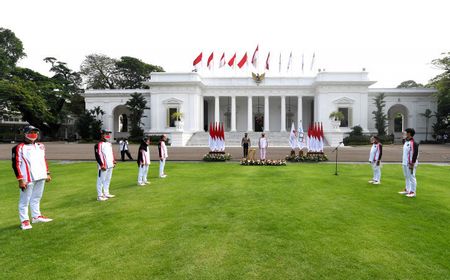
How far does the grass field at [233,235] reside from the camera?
3877 mm

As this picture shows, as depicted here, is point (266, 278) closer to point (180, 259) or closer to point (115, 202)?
point (180, 259)

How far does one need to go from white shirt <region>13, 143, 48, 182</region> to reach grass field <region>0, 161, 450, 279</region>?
3.18 ft

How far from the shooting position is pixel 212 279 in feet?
11.9

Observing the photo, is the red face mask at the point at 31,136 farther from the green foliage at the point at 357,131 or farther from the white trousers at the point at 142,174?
the green foliage at the point at 357,131

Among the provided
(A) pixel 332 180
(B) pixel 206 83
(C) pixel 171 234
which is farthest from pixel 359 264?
(B) pixel 206 83

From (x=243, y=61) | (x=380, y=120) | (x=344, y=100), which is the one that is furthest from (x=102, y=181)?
(x=380, y=120)

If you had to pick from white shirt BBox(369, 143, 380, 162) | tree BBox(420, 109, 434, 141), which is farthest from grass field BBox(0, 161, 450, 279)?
tree BBox(420, 109, 434, 141)

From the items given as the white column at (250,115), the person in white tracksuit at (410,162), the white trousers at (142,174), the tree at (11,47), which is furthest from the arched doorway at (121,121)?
A: the person in white tracksuit at (410,162)

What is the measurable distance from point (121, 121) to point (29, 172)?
155 feet

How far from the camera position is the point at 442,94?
117 ft

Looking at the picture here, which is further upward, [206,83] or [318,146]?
[206,83]

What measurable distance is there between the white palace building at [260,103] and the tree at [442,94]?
264 cm

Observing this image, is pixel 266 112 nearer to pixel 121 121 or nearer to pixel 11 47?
pixel 121 121

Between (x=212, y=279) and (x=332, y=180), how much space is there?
815 centimetres
